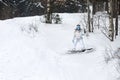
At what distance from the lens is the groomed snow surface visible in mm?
17828

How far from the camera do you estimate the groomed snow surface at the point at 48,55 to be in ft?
58.5

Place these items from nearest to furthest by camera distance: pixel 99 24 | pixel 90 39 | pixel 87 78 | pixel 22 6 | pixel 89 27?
1. pixel 87 78
2. pixel 90 39
3. pixel 89 27
4. pixel 99 24
5. pixel 22 6

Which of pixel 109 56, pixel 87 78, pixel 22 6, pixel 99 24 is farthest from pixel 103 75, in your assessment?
pixel 22 6

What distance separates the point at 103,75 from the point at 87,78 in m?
0.69

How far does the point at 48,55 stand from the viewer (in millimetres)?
20766

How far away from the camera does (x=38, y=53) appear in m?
21.1

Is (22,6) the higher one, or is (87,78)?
(22,6)

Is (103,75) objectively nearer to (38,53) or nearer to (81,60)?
(81,60)

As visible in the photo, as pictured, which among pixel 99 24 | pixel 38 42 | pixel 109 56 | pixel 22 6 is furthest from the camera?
pixel 22 6

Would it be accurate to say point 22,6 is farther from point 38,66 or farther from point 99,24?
point 38,66

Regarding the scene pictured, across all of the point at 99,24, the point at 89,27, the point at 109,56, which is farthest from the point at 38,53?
the point at 99,24

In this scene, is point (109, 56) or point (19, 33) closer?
point (109, 56)

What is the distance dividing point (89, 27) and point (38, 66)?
925 cm

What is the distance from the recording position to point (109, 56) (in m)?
19.0
